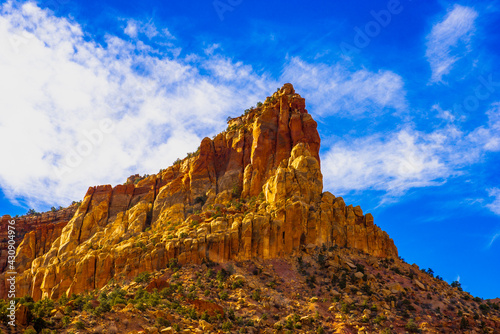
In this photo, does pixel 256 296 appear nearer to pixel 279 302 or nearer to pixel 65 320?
pixel 279 302

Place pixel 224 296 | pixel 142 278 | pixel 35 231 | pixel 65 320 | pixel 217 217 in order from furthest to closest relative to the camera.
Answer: pixel 35 231, pixel 217 217, pixel 142 278, pixel 224 296, pixel 65 320

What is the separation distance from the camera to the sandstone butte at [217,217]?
227ft

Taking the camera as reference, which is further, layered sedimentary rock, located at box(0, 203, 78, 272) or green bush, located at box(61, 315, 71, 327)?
layered sedimentary rock, located at box(0, 203, 78, 272)

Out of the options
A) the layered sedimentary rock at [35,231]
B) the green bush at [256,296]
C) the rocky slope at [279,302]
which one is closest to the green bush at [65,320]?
the rocky slope at [279,302]

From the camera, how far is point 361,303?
59.0 metres

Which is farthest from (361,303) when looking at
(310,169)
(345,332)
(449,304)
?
(310,169)

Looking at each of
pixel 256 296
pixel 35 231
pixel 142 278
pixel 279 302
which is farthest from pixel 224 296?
pixel 35 231

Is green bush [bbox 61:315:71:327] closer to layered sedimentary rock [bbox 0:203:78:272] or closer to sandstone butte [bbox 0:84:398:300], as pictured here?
sandstone butte [bbox 0:84:398:300]

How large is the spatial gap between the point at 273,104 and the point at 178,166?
26.3m

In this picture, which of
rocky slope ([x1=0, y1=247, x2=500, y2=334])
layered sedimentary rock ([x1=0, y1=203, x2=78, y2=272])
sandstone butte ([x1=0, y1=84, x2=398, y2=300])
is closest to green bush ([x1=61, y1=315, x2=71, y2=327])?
rocky slope ([x1=0, y1=247, x2=500, y2=334])

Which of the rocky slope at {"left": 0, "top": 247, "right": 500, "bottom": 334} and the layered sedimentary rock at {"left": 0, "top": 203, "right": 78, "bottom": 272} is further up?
the layered sedimentary rock at {"left": 0, "top": 203, "right": 78, "bottom": 272}

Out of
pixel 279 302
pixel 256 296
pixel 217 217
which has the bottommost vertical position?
pixel 279 302

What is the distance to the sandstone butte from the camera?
227 ft

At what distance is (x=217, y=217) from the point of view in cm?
7500
